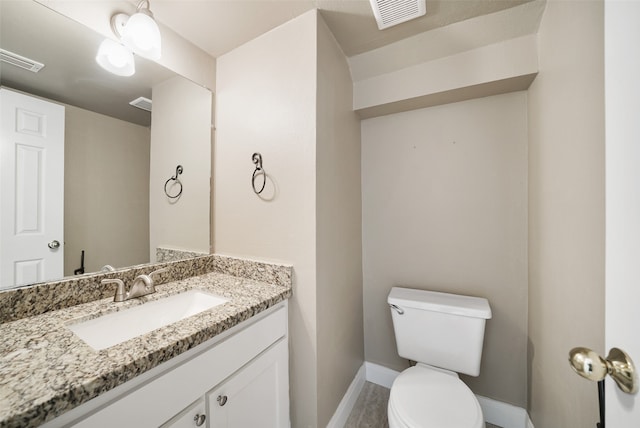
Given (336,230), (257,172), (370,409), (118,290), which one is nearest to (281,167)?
(257,172)

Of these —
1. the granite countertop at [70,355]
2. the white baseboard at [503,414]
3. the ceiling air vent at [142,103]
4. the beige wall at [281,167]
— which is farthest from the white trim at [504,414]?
the ceiling air vent at [142,103]

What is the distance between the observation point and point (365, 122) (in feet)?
5.72

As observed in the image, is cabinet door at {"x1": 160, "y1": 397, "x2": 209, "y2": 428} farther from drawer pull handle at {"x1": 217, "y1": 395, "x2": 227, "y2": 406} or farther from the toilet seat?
the toilet seat

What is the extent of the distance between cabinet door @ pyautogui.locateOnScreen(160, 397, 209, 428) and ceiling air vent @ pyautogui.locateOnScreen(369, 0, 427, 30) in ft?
5.62

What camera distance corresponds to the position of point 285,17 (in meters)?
1.18

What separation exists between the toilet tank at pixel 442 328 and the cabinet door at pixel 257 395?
714 millimetres

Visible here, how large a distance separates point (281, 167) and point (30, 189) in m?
0.95

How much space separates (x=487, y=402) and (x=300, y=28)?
2.36 m

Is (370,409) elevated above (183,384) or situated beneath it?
situated beneath

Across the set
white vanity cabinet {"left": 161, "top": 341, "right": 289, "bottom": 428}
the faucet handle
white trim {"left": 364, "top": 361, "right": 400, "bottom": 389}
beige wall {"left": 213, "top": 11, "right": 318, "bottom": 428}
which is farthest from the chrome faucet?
white trim {"left": 364, "top": 361, "right": 400, "bottom": 389}

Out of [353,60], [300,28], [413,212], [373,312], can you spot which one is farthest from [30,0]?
[373,312]

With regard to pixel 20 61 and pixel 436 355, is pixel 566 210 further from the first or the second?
pixel 20 61

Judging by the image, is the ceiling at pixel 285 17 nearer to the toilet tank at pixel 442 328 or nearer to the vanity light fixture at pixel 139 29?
the vanity light fixture at pixel 139 29

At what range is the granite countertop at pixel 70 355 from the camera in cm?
46
